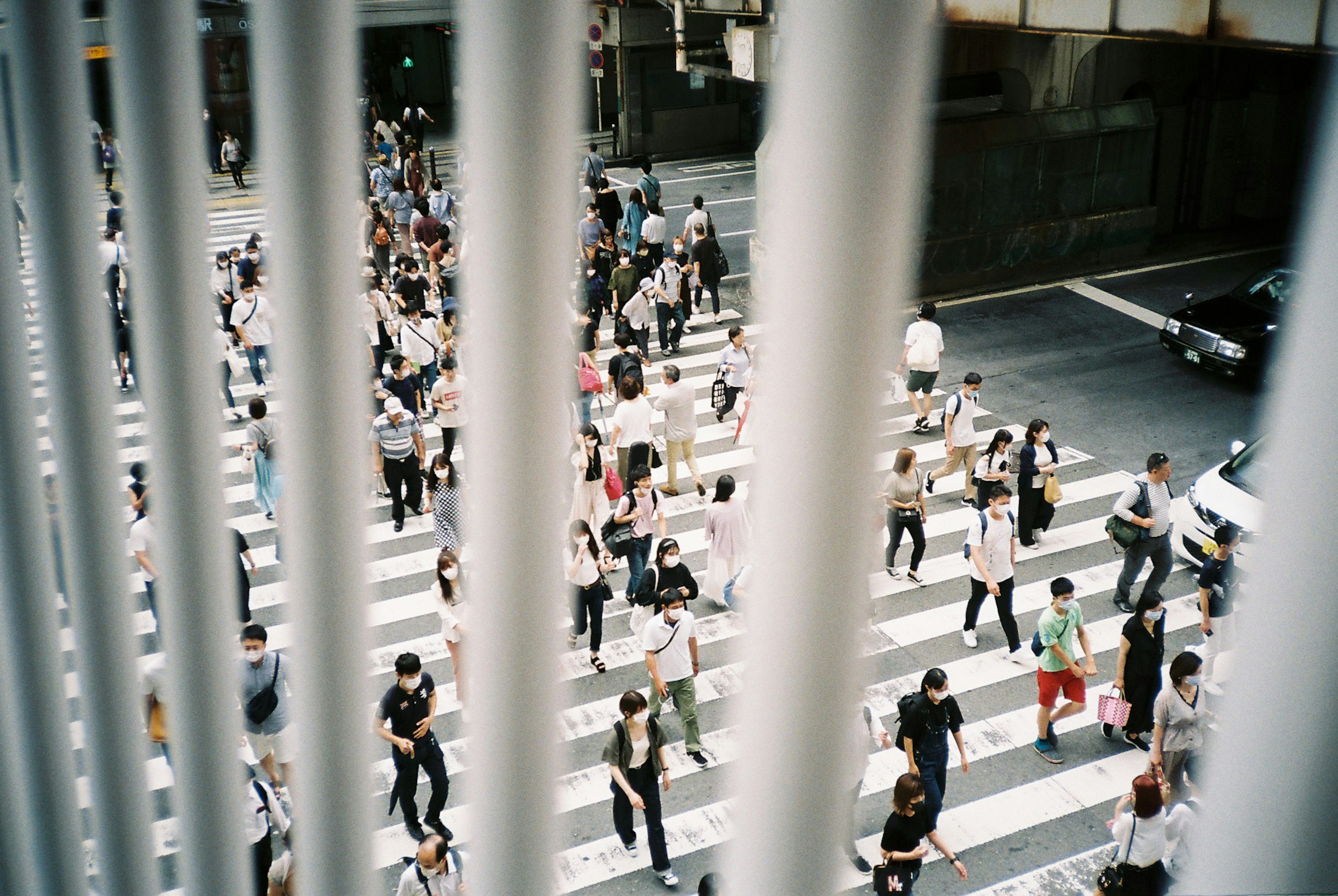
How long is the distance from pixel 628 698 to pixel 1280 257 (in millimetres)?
18115

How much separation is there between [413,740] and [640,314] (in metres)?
9.74

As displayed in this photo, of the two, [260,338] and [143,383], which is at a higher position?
[143,383]

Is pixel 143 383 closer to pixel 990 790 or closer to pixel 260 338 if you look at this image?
pixel 990 790

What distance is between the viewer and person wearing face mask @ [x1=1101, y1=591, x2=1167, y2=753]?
859 cm

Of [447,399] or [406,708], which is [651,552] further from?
[406,708]

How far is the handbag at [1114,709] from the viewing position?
29.2ft

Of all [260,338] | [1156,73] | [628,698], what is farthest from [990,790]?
[1156,73]

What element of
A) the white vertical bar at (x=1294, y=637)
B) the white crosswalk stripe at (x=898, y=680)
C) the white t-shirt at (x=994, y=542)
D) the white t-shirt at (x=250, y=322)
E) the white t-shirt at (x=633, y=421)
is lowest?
the white crosswalk stripe at (x=898, y=680)

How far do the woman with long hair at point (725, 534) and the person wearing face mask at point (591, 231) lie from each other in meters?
7.12

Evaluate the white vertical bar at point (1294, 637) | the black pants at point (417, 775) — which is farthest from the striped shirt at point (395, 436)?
the white vertical bar at point (1294, 637)

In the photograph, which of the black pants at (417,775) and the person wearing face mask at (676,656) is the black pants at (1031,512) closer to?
the person wearing face mask at (676,656)

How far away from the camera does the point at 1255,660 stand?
0.78m

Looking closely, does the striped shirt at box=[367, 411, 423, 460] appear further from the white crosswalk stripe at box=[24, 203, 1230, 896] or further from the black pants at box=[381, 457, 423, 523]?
the white crosswalk stripe at box=[24, 203, 1230, 896]

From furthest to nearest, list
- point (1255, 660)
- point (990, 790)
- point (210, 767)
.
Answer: point (990, 790) → point (210, 767) → point (1255, 660)
